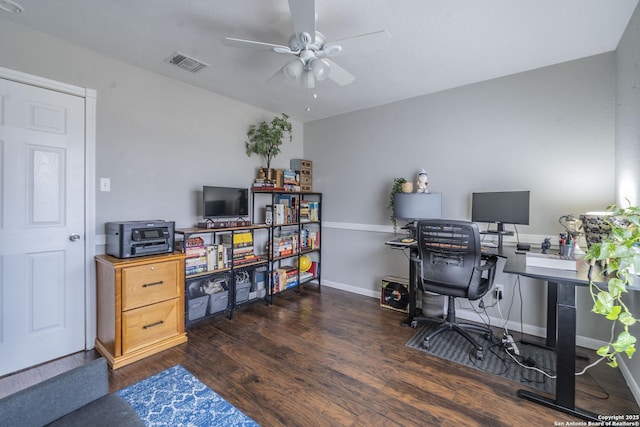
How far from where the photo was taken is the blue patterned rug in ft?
5.24

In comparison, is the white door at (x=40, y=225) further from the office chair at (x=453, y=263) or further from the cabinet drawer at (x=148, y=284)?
the office chair at (x=453, y=263)

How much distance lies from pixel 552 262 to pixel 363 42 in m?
1.84

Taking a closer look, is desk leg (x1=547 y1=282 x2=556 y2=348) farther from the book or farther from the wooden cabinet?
the wooden cabinet

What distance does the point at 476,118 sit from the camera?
115 inches

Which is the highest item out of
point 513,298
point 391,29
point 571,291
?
point 391,29

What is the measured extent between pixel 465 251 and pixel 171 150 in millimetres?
2913

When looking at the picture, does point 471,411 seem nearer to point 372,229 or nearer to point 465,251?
point 465,251

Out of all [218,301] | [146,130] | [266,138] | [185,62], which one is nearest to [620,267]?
[218,301]

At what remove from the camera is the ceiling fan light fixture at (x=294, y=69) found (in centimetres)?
197

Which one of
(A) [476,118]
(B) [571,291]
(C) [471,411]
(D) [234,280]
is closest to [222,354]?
(D) [234,280]

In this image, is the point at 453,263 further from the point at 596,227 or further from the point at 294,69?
the point at 294,69

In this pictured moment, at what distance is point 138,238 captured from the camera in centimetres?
227

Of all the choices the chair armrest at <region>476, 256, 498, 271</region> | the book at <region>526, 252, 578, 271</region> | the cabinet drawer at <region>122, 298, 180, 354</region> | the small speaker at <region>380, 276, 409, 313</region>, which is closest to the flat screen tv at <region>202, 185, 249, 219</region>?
the cabinet drawer at <region>122, 298, 180, 354</region>

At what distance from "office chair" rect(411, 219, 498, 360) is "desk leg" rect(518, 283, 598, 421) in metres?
0.59
